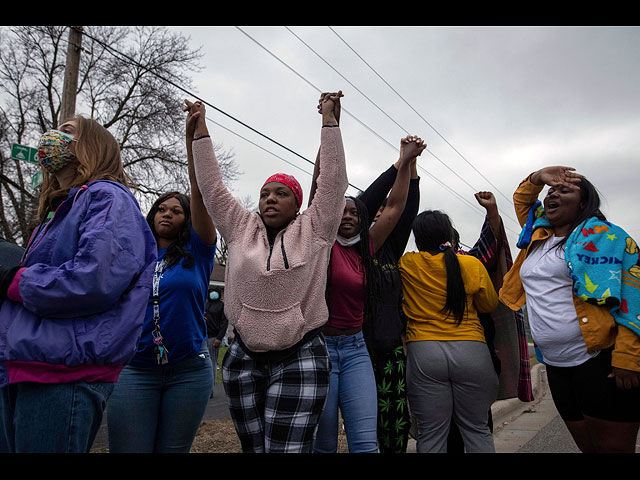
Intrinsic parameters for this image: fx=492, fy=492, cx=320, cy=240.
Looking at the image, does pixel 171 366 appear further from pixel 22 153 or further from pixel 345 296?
pixel 22 153

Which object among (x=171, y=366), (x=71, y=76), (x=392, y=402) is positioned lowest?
(x=392, y=402)

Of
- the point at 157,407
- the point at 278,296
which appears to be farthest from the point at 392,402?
the point at 157,407

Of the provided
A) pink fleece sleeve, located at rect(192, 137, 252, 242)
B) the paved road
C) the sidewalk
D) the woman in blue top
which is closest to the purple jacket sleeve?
pink fleece sleeve, located at rect(192, 137, 252, 242)

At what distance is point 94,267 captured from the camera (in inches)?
67.1

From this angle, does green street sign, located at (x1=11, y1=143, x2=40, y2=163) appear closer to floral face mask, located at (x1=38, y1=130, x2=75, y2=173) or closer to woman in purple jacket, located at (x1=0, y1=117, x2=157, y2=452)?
floral face mask, located at (x1=38, y1=130, x2=75, y2=173)

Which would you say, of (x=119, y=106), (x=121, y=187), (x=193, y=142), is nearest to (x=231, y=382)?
(x=121, y=187)

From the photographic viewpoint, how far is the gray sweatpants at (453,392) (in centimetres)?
291

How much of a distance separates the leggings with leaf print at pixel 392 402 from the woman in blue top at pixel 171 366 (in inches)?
38.6

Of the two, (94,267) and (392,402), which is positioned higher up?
→ (94,267)

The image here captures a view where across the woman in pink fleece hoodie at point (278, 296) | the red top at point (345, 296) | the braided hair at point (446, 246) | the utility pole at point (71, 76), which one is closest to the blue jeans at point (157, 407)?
the woman in pink fleece hoodie at point (278, 296)

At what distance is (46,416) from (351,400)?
1.38m

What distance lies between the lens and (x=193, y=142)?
92.8 inches
